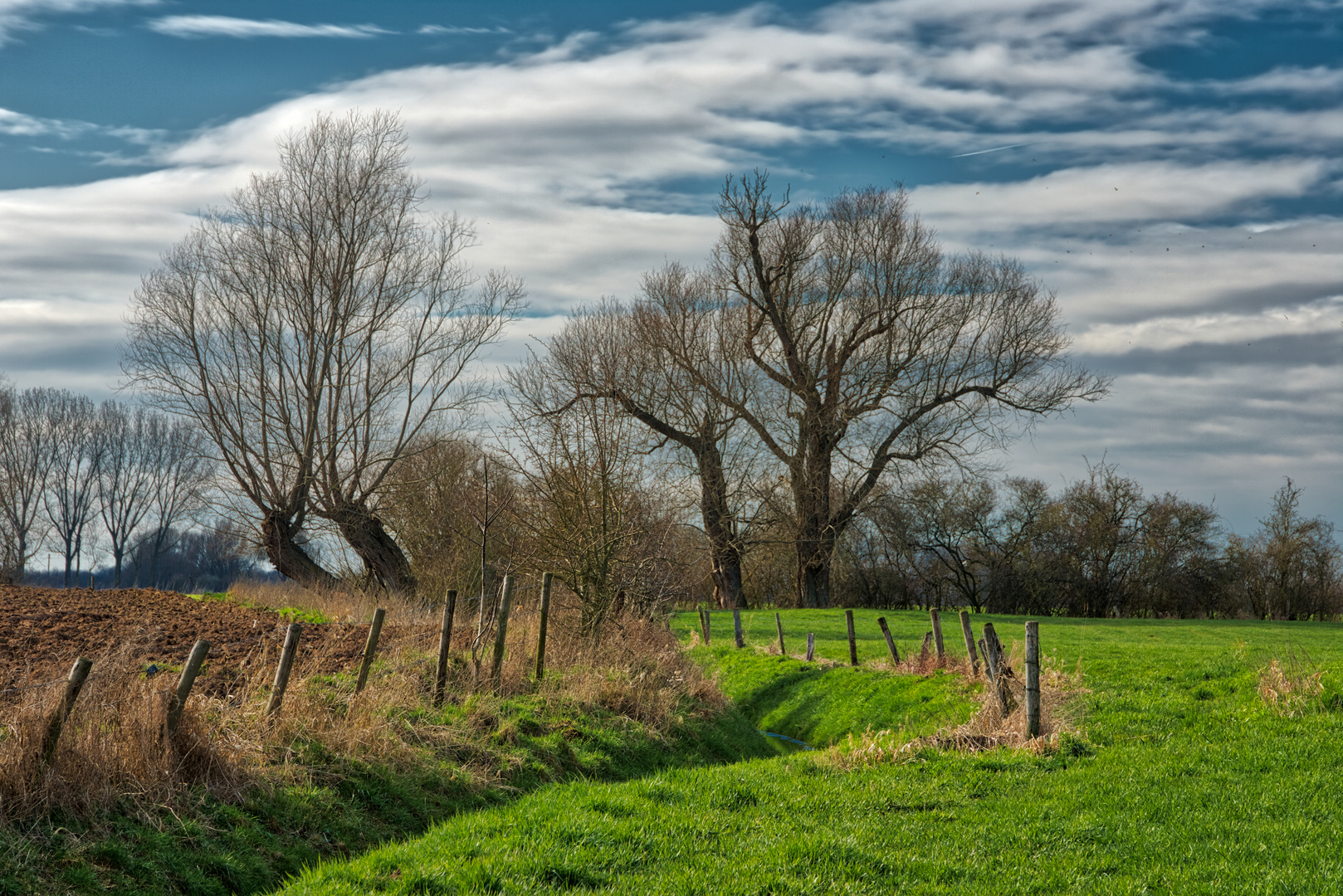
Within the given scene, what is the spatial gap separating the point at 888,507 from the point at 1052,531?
9.69 metres

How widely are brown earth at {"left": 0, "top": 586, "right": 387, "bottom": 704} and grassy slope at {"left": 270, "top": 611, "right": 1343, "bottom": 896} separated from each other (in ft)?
13.3

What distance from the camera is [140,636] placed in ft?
44.9

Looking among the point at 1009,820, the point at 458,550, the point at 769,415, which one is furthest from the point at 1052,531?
the point at 1009,820

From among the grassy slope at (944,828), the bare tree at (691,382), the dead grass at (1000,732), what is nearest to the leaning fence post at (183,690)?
the grassy slope at (944,828)

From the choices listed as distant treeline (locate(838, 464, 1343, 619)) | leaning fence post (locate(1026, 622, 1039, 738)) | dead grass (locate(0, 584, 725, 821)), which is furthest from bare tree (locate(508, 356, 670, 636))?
distant treeline (locate(838, 464, 1343, 619))

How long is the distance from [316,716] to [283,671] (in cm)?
59

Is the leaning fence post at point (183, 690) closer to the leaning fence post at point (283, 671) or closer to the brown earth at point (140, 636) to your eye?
the brown earth at point (140, 636)

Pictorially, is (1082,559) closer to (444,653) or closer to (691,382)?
(691,382)

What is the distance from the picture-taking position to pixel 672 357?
3697 cm

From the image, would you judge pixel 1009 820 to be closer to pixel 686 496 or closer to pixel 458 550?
pixel 458 550

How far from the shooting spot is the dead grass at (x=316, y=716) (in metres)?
7.07

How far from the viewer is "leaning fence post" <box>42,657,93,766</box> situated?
6.96 metres

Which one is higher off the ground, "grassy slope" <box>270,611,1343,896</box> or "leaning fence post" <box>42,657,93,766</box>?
"leaning fence post" <box>42,657,93,766</box>

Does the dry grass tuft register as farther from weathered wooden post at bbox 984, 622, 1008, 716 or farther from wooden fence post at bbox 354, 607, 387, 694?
wooden fence post at bbox 354, 607, 387, 694
